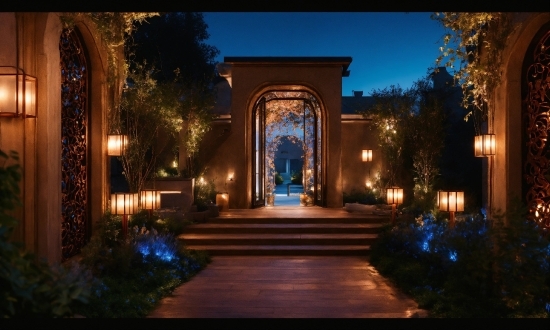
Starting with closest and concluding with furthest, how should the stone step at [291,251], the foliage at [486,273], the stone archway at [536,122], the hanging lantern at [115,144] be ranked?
the foliage at [486,273] < the stone archway at [536,122] < the hanging lantern at [115,144] < the stone step at [291,251]

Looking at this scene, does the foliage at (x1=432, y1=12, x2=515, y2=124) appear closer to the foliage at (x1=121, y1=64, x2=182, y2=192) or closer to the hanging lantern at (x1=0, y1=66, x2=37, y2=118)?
the hanging lantern at (x1=0, y1=66, x2=37, y2=118)

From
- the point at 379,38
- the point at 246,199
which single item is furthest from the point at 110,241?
the point at 379,38

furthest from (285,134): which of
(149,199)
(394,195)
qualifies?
(149,199)

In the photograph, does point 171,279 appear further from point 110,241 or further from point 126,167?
point 126,167

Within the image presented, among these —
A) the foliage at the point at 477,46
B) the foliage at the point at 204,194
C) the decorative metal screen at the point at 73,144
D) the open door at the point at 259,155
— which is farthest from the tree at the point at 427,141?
the decorative metal screen at the point at 73,144

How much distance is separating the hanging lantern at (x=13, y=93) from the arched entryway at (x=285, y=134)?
10.5 metres

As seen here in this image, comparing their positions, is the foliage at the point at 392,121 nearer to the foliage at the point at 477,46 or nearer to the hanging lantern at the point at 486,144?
the foliage at the point at 477,46

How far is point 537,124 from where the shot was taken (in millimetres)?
8250

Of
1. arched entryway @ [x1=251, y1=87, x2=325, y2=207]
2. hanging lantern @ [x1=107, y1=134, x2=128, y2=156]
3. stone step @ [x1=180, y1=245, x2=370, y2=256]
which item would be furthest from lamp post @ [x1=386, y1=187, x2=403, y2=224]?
hanging lantern @ [x1=107, y1=134, x2=128, y2=156]

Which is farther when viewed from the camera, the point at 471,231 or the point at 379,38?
the point at 379,38

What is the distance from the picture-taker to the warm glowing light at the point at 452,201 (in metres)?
9.50

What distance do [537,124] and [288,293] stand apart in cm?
419

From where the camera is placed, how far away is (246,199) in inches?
651
